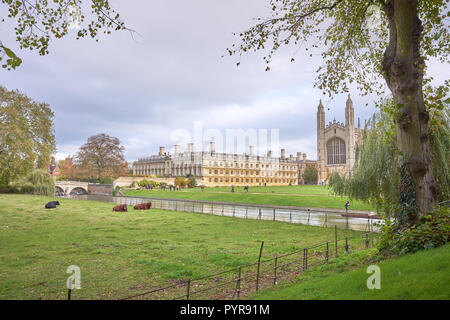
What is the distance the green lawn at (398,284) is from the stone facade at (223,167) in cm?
7626

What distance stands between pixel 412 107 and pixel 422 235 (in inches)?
120

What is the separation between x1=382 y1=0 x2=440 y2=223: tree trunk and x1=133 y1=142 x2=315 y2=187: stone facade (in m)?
75.2

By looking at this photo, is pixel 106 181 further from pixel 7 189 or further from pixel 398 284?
pixel 398 284

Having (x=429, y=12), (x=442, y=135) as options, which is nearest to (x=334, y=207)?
(x=442, y=135)

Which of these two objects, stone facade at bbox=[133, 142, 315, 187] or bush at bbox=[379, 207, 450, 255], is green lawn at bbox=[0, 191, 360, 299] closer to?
bush at bbox=[379, 207, 450, 255]

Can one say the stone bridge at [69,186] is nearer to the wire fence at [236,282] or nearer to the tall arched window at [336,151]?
the wire fence at [236,282]

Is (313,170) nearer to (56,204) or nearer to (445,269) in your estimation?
(56,204)

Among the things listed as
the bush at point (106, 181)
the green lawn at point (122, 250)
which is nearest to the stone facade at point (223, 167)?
the bush at point (106, 181)

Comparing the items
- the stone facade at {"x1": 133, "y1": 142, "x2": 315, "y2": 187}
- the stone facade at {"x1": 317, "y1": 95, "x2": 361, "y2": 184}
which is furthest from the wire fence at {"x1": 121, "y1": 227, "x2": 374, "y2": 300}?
the stone facade at {"x1": 317, "y1": 95, "x2": 361, "y2": 184}

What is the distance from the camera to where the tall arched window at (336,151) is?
306 ft

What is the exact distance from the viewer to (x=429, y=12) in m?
8.65

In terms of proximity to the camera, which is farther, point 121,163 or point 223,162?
point 223,162
